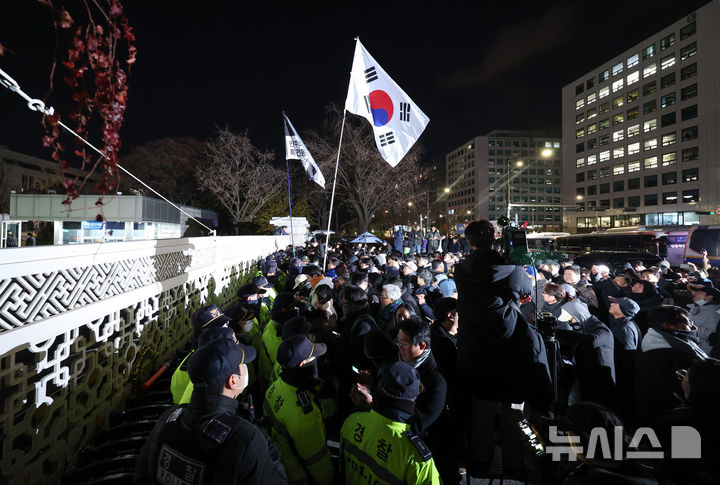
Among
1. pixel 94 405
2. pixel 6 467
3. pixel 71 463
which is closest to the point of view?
pixel 6 467

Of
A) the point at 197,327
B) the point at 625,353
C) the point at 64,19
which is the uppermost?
the point at 64,19

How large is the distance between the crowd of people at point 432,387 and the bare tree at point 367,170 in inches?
1046

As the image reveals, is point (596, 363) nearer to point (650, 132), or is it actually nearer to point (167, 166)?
point (167, 166)

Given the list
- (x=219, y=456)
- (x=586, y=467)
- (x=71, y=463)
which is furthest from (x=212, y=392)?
(x=71, y=463)

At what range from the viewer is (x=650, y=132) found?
54.9m

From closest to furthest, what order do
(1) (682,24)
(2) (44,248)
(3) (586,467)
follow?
1. (3) (586,467)
2. (2) (44,248)
3. (1) (682,24)

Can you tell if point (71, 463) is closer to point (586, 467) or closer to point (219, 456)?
point (219, 456)

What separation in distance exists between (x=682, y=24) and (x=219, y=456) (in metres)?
71.9

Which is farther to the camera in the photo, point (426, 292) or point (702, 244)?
Answer: point (702, 244)

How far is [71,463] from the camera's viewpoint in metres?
3.02

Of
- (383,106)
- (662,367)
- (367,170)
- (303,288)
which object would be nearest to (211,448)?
(662,367)

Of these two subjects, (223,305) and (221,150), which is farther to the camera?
(221,150)

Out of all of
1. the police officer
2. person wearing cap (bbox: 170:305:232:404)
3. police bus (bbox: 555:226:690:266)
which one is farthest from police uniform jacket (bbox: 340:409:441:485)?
police bus (bbox: 555:226:690:266)

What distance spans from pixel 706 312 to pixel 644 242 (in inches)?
563
